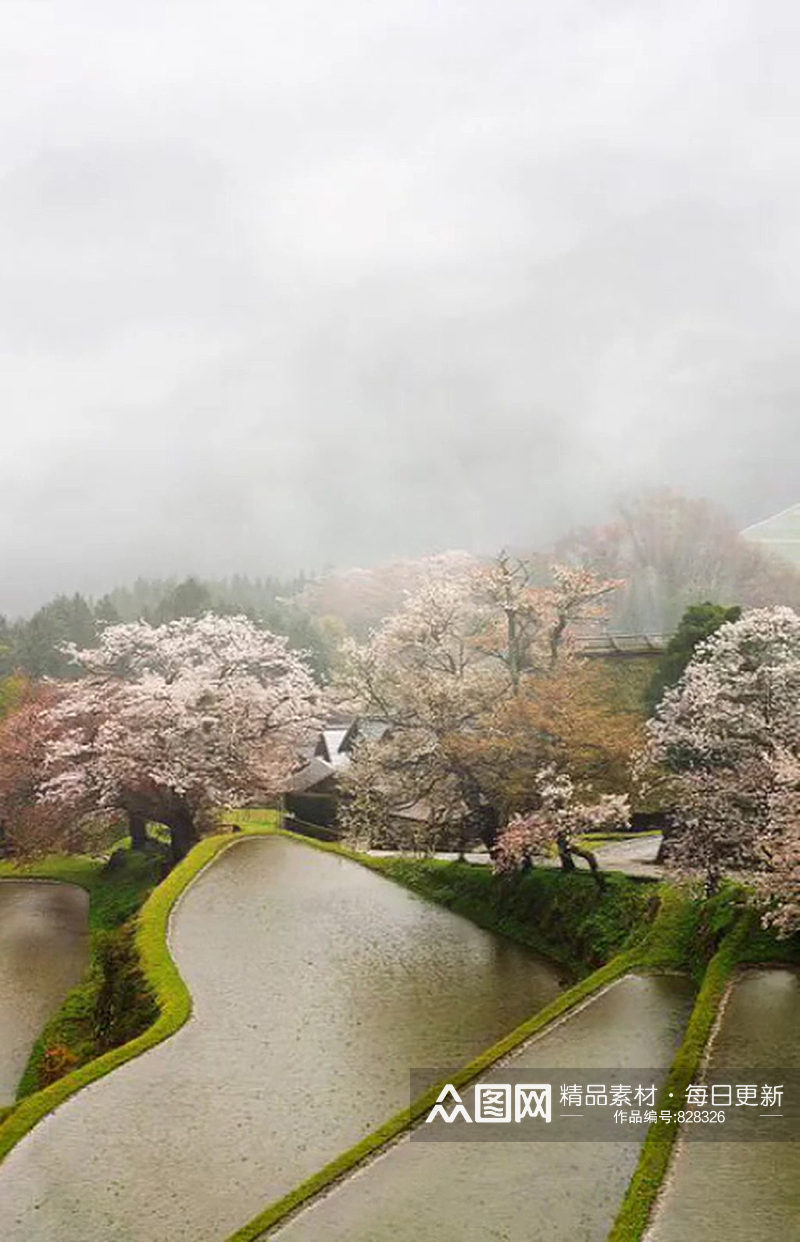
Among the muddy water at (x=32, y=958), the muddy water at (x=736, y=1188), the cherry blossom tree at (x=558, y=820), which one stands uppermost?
the cherry blossom tree at (x=558, y=820)

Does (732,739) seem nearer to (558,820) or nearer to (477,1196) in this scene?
(558,820)

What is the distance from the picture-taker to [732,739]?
22062mm

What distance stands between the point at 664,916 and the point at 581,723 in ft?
20.6

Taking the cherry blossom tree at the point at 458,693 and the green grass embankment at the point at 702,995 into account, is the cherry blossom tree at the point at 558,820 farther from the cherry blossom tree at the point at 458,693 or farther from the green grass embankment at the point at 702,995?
the green grass embankment at the point at 702,995

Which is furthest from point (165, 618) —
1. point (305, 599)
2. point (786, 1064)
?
point (786, 1064)

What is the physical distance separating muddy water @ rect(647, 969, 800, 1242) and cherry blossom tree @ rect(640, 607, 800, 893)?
20.6ft

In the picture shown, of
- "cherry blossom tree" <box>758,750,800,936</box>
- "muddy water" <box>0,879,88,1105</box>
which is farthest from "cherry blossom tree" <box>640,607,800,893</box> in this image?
"muddy water" <box>0,879,88,1105</box>

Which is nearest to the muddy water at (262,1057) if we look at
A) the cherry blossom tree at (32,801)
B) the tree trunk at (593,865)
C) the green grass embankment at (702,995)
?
the tree trunk at (593,865)

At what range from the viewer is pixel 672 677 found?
39812 mm

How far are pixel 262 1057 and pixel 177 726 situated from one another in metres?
19.8

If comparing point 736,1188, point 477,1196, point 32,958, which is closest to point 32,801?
point 32,958

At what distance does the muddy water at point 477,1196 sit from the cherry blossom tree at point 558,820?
11617 mm

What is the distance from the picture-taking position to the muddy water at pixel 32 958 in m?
22.5

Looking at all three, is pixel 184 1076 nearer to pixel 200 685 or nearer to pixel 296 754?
pixel 200 685
